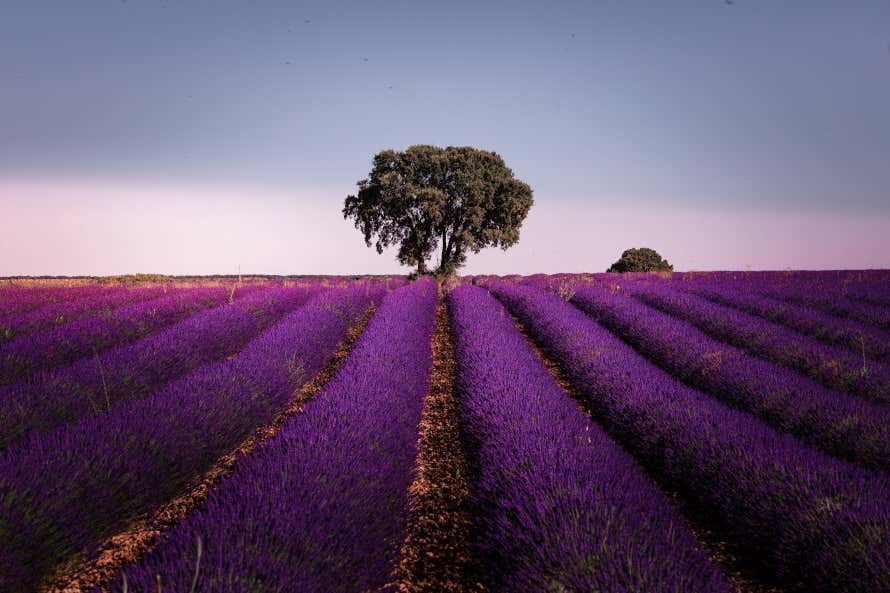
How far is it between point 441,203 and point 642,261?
20.6 meters

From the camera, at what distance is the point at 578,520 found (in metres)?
1.97

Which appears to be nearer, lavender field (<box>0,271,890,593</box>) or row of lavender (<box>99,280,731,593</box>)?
row of lavender (<box>99,280,731,593</box>)

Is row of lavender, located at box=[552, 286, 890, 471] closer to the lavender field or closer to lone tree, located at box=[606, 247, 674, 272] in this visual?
the lavender field

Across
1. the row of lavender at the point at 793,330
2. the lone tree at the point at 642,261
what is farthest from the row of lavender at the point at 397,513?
the lone tree at the point at 642,261

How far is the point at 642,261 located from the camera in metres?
36.1

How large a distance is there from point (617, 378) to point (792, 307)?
22.5 feet

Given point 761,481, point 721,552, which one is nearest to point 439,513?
point 721,552

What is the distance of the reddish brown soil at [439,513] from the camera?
7.88ft

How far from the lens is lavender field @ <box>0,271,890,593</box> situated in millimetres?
1849

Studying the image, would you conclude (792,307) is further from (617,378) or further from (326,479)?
(326,479)

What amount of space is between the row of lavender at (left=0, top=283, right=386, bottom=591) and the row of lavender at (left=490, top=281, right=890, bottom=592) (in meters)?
3.52

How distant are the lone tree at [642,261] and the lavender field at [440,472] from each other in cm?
3130

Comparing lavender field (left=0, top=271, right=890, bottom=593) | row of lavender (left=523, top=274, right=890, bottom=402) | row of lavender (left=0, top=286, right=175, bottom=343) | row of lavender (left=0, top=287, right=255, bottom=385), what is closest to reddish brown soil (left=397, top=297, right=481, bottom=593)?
lavender field (left=0, top=271, right=890, bottom=593)

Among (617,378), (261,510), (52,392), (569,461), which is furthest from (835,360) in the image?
(52,392)
